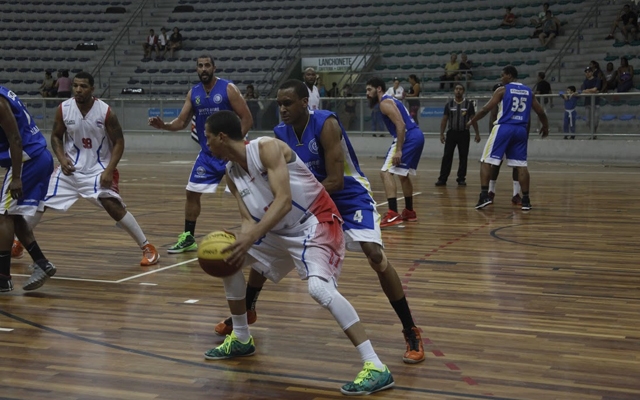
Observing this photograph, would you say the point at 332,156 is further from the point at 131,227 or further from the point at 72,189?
the point at 72,189

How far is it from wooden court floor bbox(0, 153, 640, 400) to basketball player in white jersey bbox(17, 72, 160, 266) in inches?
21.5

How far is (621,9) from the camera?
2220cm

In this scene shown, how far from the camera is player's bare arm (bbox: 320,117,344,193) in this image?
4941mm

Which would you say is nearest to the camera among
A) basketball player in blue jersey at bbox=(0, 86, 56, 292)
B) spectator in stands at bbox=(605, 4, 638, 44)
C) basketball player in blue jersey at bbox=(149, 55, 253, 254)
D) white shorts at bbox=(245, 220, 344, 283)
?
white shorts at bbox=(245, 220, 344, 283)

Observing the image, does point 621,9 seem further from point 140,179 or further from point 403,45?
point 140,179

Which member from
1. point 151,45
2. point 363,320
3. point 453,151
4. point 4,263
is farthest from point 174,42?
point 363,320

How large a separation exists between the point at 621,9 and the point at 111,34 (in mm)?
16209

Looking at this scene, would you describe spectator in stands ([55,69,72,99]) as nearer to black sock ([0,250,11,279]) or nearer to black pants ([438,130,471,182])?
black pants ([438,130,471,182])

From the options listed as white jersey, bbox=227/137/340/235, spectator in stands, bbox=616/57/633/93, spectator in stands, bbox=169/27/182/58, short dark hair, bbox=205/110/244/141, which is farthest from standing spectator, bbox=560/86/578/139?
short dark hair, bbox=205/110/244/141

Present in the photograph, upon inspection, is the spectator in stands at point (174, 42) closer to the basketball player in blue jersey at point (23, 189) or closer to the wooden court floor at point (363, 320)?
Result: the wooden court floor at point (363, 320)

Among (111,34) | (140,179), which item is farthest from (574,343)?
(111,34)

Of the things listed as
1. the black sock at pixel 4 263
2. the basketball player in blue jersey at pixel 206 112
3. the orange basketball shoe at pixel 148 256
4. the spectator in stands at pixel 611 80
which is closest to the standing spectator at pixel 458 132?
the spectator in stands at pixel 611 80

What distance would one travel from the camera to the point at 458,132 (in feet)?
48.9

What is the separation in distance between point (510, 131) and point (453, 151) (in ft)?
11.1
